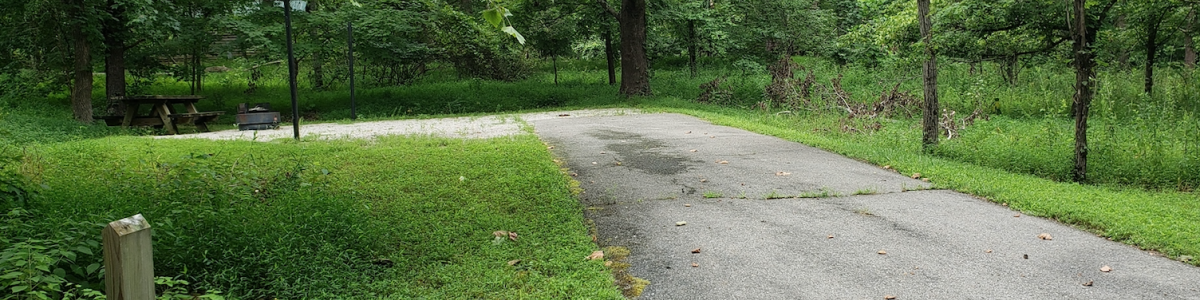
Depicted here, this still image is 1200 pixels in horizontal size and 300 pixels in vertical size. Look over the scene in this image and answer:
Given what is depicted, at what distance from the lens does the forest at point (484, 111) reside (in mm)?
3799

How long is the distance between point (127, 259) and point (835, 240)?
380 cm

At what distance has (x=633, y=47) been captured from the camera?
1727cm

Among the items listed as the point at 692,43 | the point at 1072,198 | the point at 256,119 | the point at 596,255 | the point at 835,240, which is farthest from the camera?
Answer: the point at 692,43

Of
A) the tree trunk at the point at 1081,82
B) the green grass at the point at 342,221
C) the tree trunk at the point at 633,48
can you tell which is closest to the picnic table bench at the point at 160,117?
the green grass at the point at 342,221

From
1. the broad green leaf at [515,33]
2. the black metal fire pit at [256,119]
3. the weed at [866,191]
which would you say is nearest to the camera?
the broad green leaf at [515,33]

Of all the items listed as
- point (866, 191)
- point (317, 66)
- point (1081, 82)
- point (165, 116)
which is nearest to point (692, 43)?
point (317, 66)

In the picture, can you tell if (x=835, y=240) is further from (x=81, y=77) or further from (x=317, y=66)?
(x=317, y=66)

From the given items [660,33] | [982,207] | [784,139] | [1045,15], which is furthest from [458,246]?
[660,33]

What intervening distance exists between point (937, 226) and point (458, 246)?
10.6 ft

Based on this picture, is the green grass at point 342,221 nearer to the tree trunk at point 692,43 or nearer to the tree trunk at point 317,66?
the tree trunk at point 317,66

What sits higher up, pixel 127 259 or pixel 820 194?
pixel 127 259

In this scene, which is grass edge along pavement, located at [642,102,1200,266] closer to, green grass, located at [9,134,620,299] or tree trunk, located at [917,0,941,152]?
tree trunk, located at [917,0,941,152]

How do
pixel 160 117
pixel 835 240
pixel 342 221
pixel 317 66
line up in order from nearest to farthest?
pixel 342 221 → pixel 835 240 → pixel 160 117 → pixel 317 66

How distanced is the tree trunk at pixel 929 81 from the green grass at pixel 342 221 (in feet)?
15.1
